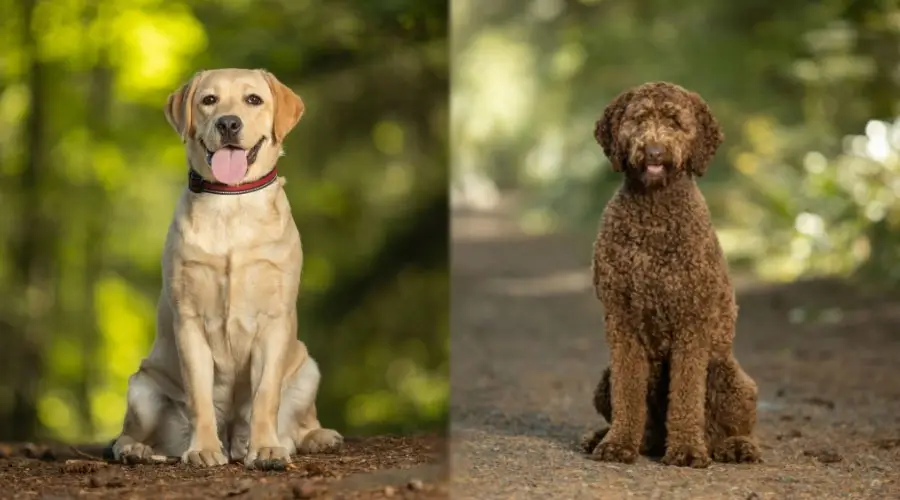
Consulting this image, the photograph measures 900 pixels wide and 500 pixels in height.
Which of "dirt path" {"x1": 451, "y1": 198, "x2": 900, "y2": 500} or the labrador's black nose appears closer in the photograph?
the labrador's black nose

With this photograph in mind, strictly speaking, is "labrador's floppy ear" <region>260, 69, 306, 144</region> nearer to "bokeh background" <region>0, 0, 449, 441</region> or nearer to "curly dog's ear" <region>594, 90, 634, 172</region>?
"curly dog's ear" <region>594, 90, 634, 172</region>

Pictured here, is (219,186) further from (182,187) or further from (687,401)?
(182,187)

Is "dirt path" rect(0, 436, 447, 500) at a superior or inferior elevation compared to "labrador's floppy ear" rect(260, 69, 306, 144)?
inferior

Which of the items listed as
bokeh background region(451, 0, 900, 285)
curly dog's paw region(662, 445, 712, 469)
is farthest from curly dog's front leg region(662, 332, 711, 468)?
bokeh background region(451, 0, 900, 285)

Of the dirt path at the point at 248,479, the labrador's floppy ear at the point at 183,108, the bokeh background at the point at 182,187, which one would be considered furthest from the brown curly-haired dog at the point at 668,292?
the bokeh background at the point at 182,187

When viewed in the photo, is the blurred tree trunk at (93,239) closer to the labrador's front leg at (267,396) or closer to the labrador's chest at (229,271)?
the labrador's chest at (229,271)

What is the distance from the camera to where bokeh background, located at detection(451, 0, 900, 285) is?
11.2 metres

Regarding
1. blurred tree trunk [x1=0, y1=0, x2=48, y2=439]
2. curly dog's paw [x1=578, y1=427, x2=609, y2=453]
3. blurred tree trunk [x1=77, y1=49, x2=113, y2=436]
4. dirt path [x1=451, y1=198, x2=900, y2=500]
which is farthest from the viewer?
blurred tree trunk [x1=77, y1=49, x2=113, y2=436]

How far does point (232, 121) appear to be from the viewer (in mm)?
4488

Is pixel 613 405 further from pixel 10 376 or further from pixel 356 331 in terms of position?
pixel 10 376

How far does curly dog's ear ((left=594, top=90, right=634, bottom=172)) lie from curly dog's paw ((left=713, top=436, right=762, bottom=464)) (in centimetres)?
126

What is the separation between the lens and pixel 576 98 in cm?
1839

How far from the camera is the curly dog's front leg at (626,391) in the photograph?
5137 millimetres

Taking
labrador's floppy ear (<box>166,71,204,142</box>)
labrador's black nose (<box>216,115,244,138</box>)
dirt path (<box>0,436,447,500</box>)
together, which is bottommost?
dirt path (<box>0,436,447,500</box>)
